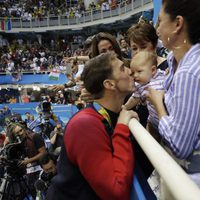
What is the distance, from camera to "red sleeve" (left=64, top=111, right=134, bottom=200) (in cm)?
109

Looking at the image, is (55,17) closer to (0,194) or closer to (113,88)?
(0,194)

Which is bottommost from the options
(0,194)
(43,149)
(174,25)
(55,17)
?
(0,194)

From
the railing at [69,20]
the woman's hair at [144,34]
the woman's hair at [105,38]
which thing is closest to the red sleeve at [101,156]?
the woman's hair at [144,34]

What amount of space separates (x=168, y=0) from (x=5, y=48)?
25.0 meters

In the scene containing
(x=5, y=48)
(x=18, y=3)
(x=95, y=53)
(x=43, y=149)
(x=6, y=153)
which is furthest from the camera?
(x=18, y=3)

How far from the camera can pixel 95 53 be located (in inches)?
88.3

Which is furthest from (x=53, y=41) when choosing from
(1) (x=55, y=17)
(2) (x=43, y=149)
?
(2) (x=43, y=149)

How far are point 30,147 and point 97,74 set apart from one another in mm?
3246

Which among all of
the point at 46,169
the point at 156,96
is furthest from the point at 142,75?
the point at 46,169

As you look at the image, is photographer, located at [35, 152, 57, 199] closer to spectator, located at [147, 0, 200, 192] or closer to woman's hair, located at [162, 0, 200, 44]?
spectator, located at [147, 0, 200, 192]

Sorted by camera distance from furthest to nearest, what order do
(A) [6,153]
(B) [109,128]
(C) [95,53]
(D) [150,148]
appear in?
(A) [6,153], (C) [95,53], (B) [109,128], (D) [150,148]

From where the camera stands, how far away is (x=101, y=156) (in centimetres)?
111

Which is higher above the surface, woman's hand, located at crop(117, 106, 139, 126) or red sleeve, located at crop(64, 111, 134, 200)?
woman's hand, located at crop(117, 106, 139, 126)

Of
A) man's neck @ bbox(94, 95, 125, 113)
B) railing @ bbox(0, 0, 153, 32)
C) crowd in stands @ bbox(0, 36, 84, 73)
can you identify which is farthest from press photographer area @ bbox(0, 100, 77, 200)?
railing @ bbox(0, 0, 153, 32)
